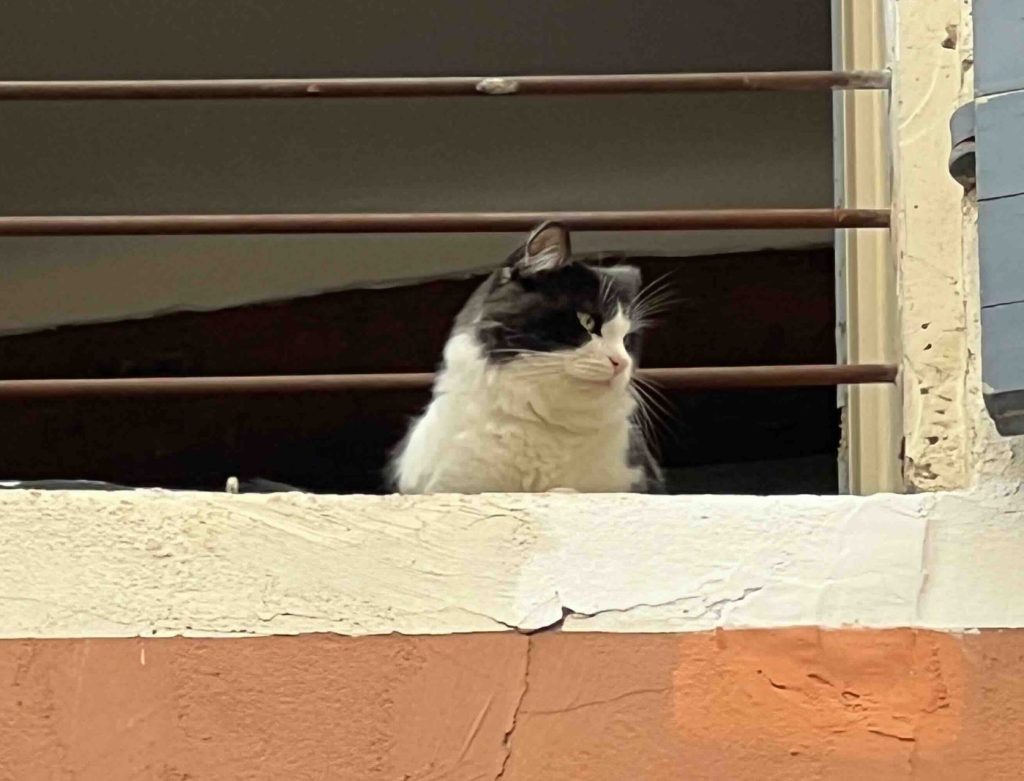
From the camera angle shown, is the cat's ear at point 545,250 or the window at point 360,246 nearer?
the cat's ear at point 545,250

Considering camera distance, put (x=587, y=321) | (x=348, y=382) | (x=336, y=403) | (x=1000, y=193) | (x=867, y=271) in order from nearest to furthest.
Answer: (x=1000, y=193) < (x=348, y=382) < (x=867, y=271) < (x=587, y=321) < (x=336, y=403)

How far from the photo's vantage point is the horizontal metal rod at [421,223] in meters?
1.65

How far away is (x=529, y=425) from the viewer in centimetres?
183

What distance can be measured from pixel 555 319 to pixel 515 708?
0.62 meters

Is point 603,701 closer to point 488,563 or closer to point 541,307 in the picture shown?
point 488,563

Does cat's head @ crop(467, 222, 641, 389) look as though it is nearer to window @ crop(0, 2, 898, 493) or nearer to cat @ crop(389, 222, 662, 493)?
cat @ crop(389, 222, 662, 493)

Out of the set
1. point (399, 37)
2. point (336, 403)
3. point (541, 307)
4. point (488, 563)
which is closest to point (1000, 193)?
point (488, 563)

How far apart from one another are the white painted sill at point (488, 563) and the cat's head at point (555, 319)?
1.34 feet

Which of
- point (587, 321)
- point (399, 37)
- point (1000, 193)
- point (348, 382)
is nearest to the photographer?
point (1000, 193)

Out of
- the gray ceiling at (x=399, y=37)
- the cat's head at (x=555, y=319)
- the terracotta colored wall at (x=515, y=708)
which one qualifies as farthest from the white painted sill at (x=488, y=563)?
the gray ceiling at (x=399, y=37)

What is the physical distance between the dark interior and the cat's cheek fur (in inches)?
64.5

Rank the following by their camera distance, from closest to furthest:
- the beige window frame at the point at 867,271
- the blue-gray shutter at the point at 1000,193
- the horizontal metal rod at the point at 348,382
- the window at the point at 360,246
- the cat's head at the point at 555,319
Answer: the blue-gray shutter at the point at 1000,193 → the horizontal metal rod at the point at 348,382 → the beige window frame at the point at 867,271 → the cat's head at the point at 555,319 → the window at the point at 360,246

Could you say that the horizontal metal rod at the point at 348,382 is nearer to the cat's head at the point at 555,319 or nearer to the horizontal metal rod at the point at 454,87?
the cat's head at the point at 555,319

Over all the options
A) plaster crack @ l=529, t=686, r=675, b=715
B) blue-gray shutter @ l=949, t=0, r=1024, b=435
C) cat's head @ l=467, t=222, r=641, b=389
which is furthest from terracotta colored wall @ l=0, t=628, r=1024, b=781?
cat's head @ l=467, t=222, r=641, b=389
